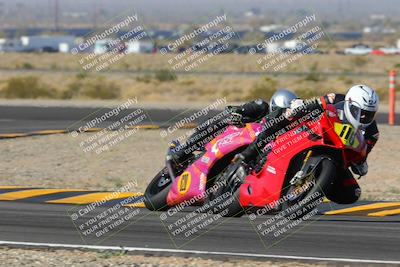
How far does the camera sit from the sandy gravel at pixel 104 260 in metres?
8.46

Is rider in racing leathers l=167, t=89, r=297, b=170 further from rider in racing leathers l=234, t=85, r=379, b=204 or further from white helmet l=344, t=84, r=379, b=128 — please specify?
white helmet l=344, t=84, r=379, b=128

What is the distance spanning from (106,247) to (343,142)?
9.05 ft

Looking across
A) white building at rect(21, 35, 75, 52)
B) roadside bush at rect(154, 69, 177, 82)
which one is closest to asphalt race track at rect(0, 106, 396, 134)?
roadside bush at rect(154, 69, 177, 82)

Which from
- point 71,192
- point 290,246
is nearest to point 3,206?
point 71,192

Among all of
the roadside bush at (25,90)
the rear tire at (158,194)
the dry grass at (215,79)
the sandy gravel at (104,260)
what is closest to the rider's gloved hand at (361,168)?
the rear tire at (158,194)

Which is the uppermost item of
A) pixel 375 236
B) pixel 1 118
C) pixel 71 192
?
pixel 1 118

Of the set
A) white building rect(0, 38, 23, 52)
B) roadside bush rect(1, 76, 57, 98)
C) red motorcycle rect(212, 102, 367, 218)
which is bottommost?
red motorcycle rect(212, 102, 367, 218)

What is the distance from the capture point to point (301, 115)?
10.5m

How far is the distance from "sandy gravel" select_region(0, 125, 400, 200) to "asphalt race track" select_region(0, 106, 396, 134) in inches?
108

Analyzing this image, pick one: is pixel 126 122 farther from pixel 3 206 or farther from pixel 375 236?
pixel 375 236

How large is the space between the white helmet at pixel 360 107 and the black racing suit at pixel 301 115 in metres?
0.23

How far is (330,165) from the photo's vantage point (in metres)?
10.2

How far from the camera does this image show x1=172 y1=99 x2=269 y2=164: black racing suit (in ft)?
36.5

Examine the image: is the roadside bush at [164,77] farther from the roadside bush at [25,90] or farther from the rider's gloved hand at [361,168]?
the rider's gloved hand at [361,168]
